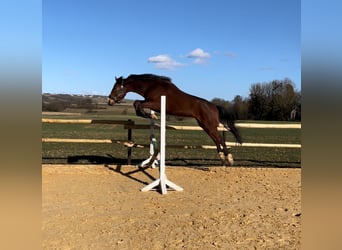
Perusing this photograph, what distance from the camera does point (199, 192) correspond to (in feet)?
19.2

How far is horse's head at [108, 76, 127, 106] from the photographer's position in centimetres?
719

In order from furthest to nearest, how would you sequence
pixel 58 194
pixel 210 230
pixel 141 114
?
pixel 141 114
pixel 58 194
pixel 210 230

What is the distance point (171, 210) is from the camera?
186 inches

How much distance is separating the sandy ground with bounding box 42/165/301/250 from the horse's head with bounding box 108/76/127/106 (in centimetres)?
144

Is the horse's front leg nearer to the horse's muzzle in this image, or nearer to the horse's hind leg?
the horse's muzzle

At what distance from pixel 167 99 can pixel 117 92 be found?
101 centimetres
